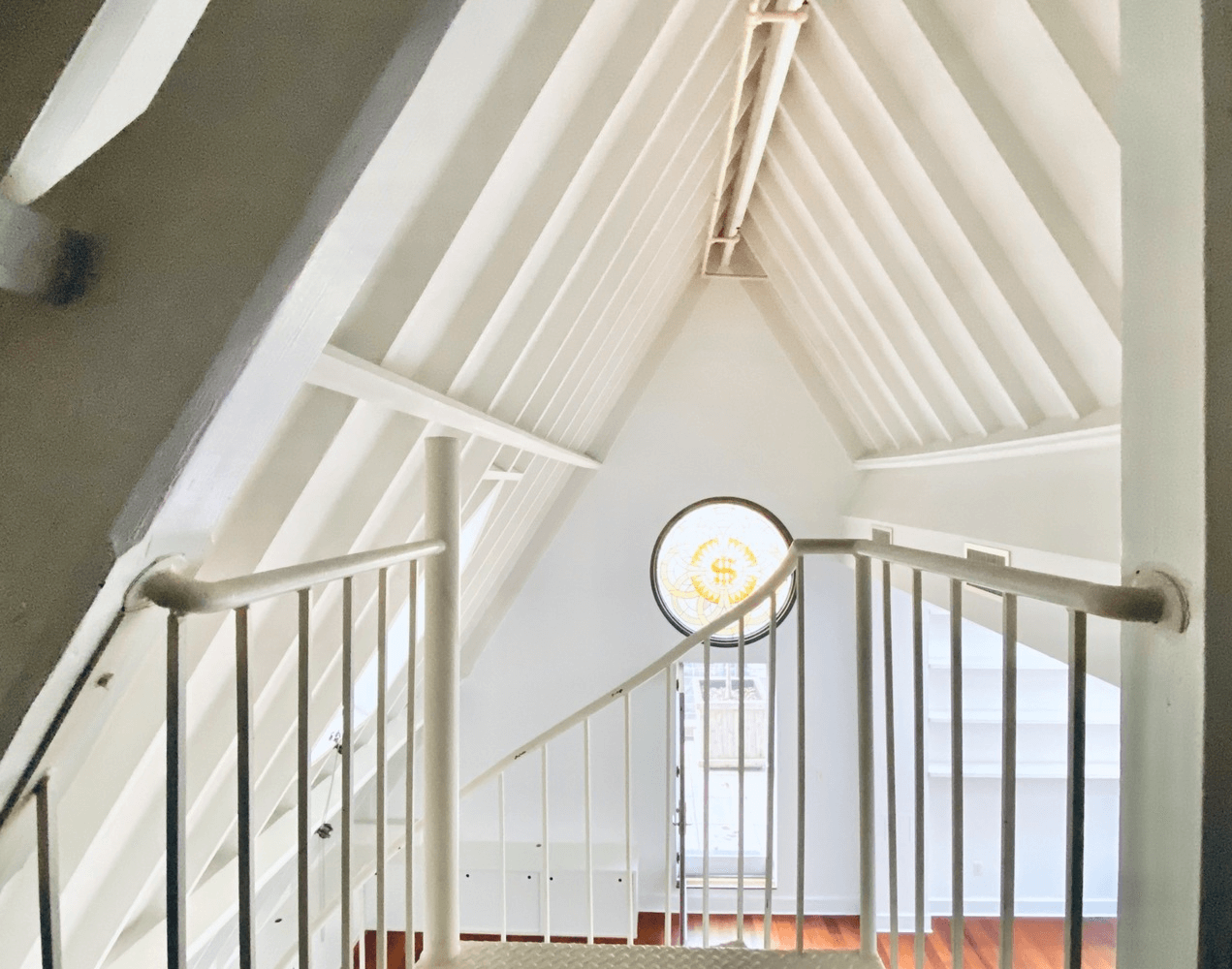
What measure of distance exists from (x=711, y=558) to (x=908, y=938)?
2.84 metres

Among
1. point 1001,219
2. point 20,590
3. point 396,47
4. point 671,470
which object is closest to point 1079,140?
point 1001,219

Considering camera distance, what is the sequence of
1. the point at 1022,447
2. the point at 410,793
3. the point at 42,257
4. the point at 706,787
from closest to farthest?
1. the point at 42,257
2. the point at 410,793
3. the point at 706,787
4. the point at 1022,447

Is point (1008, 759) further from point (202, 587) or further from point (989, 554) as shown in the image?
point (989, 554)

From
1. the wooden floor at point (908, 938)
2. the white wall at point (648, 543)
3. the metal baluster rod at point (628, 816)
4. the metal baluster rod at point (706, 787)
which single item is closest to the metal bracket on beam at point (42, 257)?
the metal baluster rod at point (706, 787)

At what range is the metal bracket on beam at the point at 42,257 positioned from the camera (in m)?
0.52

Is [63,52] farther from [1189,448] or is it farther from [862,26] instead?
[862,26]

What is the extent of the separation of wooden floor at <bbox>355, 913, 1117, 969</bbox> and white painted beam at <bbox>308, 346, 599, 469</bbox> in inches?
156

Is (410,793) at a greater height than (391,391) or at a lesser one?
lesser

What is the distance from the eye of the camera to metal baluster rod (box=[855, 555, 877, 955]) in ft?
4.58

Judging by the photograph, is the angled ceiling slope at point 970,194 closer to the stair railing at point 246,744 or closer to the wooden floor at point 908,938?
the stair railing at point 246,744

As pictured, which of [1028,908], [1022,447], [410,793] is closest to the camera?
[410,793]

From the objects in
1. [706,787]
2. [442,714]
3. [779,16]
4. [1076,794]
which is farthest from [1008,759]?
[779,16]

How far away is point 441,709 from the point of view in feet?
5.10

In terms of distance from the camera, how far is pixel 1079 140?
5.41ft
